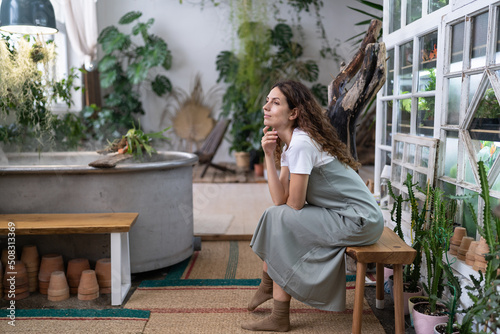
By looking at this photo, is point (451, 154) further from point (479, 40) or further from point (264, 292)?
point (264, 292)

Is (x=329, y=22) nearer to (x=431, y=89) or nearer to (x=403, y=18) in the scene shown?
(x=403, y=18)

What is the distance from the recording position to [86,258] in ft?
8.87

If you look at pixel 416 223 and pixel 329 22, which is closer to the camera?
pixel 416 223

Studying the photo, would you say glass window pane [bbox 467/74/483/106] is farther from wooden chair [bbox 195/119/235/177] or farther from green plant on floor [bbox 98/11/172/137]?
green plant on floor [bbox 98/11/172/137]

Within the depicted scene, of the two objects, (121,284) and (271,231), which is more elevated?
(271,231)

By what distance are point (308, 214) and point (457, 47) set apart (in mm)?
1036

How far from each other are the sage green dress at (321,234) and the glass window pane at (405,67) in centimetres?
98

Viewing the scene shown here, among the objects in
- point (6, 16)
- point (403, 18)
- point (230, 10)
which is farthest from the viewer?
point (230, 10)

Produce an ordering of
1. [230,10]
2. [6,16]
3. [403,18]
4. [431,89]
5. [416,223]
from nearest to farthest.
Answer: [416,223]
[431,89]
[6,16]
[403,18]
[230,10]

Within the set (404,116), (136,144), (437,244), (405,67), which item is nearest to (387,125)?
(404,116)

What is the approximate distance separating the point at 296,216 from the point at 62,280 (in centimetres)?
135

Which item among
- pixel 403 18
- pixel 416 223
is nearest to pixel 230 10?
pixel 403 18

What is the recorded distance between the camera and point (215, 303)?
2.46m

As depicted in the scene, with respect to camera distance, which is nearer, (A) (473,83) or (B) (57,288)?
(A) (473,83)
